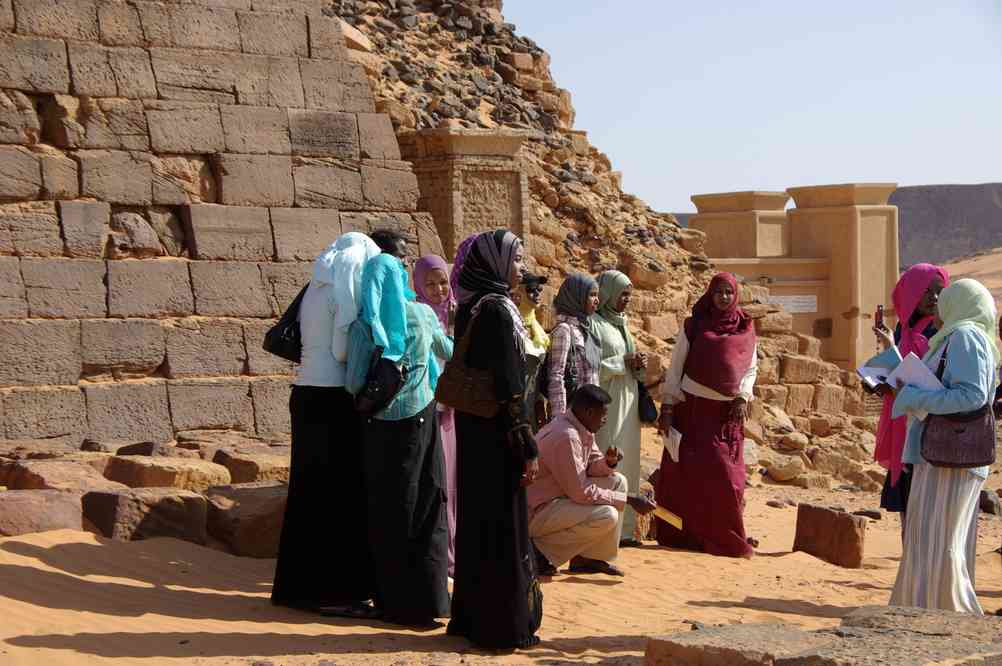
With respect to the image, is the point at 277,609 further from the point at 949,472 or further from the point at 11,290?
the point at 11,290

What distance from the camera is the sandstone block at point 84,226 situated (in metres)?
10.6

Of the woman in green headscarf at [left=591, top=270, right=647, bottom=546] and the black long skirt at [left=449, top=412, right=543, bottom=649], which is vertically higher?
the woman in green headscarf at [left=591, top=270, right=647, bottom=546]

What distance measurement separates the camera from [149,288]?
10.8 m

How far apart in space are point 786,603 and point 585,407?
1.65 meters

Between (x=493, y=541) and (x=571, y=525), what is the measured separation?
4.84ft

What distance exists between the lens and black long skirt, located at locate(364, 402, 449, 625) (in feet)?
21.0

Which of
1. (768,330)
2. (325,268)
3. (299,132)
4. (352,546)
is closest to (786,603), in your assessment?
(352,546)

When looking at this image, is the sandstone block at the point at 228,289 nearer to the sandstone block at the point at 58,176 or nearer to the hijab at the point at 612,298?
the sandstone block at the point at 58,176

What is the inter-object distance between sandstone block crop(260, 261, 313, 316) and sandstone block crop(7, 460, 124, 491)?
3.16 meters

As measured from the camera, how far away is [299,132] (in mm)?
11648

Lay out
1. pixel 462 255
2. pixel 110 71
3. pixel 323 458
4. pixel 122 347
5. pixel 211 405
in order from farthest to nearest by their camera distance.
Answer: pixel 110 71
pixel 211 405
pixel 122 347
pixel 323 458
pixel 462 255

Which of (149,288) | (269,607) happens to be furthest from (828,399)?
(269,607)

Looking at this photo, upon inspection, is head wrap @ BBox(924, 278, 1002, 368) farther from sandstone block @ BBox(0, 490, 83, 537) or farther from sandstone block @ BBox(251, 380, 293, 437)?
sandstone block @ BBox(251, 380, 293, 437)

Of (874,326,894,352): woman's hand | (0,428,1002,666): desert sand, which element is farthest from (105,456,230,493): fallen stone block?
(874,326,894,352): woman's hand
